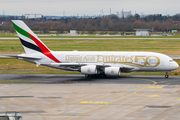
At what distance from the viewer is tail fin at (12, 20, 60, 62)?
156 feet

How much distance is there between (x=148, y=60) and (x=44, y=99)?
2165 centimetres

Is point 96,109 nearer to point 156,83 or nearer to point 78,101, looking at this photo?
point 78,101

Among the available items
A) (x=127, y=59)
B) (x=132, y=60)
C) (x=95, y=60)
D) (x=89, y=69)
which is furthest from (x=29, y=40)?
(x=132, y=60)

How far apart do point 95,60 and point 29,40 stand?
12034 millimetres

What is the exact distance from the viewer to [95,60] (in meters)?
46.7

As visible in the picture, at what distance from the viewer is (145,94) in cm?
3288

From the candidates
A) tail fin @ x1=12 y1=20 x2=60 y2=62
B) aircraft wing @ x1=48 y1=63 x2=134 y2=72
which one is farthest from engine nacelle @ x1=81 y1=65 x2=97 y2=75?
tail fin @ x1=12 y1=20 x2=60 y2=62

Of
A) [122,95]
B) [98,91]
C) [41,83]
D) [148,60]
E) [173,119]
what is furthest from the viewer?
[148,60]

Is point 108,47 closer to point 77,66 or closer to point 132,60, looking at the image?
point 132,60

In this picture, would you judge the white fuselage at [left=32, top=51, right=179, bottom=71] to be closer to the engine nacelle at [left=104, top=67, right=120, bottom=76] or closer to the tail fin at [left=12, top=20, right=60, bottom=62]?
the engine nacelle at [left=104, top=67, right=120, bottom=76]

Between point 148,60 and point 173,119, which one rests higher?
point 148,60

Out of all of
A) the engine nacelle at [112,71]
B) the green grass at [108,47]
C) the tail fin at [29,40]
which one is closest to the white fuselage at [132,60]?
the engine nacelle at [112,71]

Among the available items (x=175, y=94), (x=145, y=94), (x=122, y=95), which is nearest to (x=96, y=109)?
(x=122, y=95)

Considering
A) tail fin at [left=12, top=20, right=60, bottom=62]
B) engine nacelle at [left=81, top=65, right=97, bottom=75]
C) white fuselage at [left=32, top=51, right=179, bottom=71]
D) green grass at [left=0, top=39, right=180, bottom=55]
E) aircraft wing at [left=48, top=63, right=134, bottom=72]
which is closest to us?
engine nacelle at [left=81, top=65, right=97, bottom=75]
